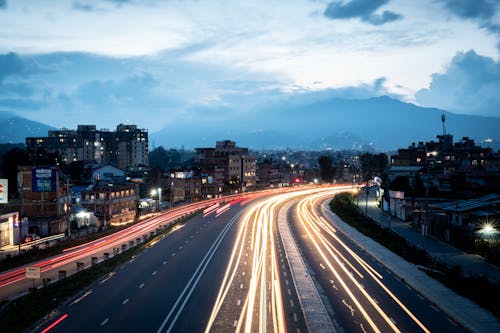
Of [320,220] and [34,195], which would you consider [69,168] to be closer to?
[34,195]

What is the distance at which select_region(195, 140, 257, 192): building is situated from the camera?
132 meters

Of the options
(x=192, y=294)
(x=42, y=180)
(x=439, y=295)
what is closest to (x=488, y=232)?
(x=439, y=295)

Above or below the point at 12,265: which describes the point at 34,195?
above

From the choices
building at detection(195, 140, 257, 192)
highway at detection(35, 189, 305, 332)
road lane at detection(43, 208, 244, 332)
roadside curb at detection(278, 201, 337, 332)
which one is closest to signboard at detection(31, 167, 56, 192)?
highway at detection(35, 189, 305, 332)

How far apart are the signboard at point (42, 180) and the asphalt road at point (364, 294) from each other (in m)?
34.0

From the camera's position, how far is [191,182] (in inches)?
4584

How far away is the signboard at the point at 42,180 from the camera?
62.0m

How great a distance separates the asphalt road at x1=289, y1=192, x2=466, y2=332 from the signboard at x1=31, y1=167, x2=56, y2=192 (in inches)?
1339

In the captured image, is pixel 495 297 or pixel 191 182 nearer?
pixel 495 297

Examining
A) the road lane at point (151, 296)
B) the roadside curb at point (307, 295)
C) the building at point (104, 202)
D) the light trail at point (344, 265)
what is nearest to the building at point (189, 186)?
the building at point (104, 202)

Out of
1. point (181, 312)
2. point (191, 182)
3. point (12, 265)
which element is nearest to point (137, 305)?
point (181, 312)

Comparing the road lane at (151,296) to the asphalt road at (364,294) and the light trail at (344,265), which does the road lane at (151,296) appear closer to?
the asphalt road at (364,294)

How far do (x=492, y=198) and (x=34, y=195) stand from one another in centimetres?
5983

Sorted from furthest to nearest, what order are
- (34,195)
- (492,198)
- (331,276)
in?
1. (34,195)
2. (492,198)
3. (331,276)
